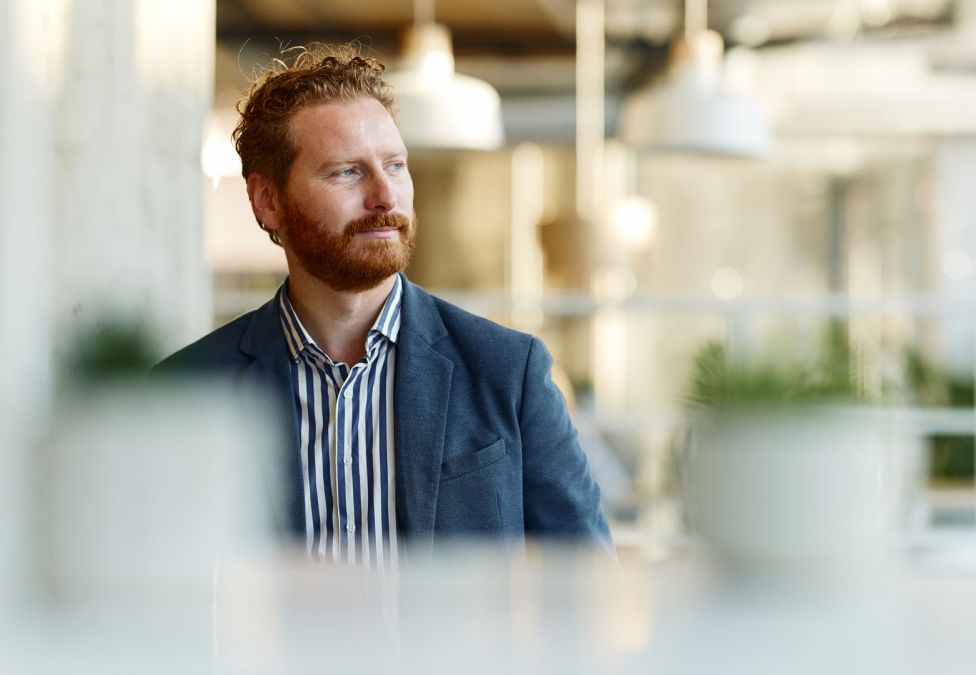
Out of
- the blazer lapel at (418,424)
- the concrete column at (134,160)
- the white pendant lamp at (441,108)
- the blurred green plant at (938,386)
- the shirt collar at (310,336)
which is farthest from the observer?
the blurred green plant at (938,386)

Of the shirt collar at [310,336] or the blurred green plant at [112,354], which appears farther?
the shirt collar at [310,336]

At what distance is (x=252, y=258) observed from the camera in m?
8.27

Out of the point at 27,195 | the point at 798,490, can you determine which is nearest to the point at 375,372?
the point at 27,195

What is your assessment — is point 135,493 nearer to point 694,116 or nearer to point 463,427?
A: point 463,427

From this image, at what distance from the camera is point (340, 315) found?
1389 millimetres

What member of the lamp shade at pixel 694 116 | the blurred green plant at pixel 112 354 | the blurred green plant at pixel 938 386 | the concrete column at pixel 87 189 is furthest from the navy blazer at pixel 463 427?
the blurred green plant at pixel 938 386

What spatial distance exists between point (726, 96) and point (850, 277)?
5.17 m

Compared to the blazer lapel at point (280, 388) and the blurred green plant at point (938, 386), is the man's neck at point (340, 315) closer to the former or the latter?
the blazer lapel at point (280, 388)

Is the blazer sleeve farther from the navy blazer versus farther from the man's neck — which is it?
the man's neck

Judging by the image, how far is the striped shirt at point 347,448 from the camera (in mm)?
1302

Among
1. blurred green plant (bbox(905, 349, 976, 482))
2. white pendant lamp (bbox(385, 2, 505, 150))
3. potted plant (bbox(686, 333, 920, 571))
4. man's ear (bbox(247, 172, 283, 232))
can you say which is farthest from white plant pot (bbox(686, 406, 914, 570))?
blurred green plant (bbox(905, 349, 976, 482))

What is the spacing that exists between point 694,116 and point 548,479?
7.14ft

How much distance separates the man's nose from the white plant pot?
809 millimetres

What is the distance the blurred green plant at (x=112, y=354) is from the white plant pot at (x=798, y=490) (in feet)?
0.90
